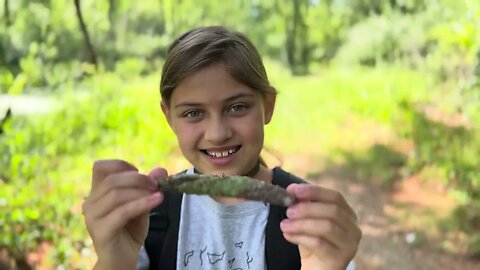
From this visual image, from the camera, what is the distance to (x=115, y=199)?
3.05 ft

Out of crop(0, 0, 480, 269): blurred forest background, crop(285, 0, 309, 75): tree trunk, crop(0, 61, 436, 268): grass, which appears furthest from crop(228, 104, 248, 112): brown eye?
crop(285, 0, 309, 75): tree trunk

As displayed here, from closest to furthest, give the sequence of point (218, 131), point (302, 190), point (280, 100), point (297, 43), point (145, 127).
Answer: point (302, 190) → point (218, 131) → point (145, 127) → point (280, 100) → point (297, 43)

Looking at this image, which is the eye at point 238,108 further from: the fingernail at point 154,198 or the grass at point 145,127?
the grass at point 145,127

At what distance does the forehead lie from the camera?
1.13m

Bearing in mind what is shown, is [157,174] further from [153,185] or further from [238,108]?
[238,108]

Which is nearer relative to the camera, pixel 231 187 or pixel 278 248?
pixel 231 187

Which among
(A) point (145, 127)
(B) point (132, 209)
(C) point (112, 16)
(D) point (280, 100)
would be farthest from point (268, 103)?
(D) point (280, 100)

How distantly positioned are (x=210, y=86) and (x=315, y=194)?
14.5 inches

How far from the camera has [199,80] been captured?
3.76 ft

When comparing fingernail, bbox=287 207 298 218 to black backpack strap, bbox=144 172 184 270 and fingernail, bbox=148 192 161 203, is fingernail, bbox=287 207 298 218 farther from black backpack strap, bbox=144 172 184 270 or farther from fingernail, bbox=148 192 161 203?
black backpack strap, bbox=144 172 184 270

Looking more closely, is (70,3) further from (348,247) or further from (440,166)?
(348,247)

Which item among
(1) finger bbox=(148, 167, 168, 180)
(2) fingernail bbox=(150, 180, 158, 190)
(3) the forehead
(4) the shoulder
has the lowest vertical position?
(4) the shoulder

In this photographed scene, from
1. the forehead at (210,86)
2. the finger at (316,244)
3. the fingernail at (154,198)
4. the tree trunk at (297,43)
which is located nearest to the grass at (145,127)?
the tree trunk at (297,43)

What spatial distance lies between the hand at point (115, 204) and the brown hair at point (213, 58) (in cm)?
29
